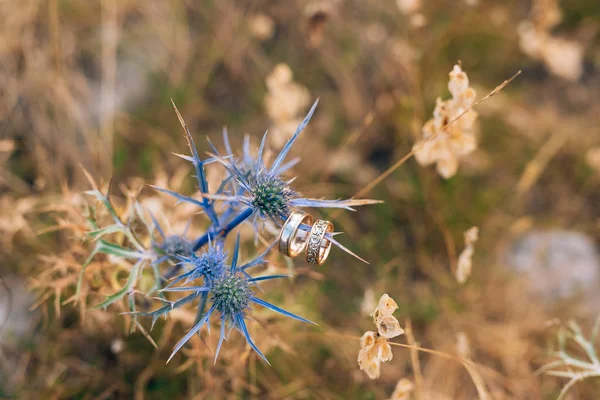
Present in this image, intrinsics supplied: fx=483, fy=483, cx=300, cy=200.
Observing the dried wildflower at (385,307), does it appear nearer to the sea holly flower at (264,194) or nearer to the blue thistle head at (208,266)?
the sea holly flower at (264,194)

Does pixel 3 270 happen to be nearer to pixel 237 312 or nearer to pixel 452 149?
pixel 237 312

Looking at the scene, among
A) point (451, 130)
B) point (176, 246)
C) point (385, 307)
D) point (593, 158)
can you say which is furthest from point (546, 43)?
point (176, 246)

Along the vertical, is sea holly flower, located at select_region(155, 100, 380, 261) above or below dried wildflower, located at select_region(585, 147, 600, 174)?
below

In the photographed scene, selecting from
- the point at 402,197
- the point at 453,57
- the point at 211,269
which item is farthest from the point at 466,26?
the point at 211,269

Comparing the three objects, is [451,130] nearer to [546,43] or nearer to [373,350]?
[373,350]

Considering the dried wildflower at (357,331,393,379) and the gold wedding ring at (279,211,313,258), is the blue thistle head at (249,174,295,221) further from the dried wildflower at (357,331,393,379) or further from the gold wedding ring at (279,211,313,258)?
the dried wildflower at (357,331,393,379)

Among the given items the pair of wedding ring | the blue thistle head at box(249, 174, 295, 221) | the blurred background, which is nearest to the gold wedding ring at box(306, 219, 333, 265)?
the pair of wedding ring

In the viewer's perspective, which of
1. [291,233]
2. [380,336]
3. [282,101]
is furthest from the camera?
[282,101]
